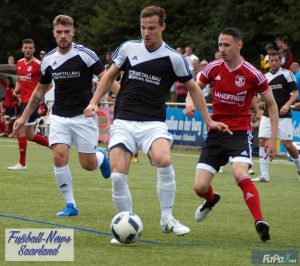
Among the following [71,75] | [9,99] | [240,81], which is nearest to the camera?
[240,81]

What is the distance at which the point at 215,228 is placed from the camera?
1137cm

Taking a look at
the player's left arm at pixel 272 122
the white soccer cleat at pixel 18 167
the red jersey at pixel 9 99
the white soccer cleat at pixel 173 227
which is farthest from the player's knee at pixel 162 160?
the red jersey at pixel 9 99

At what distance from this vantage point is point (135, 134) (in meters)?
10.2

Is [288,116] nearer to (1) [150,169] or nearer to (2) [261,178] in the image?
(2) [261,178]

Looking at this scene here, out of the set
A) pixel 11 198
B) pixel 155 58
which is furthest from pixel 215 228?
pixel 11 198

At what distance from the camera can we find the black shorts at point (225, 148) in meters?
11.0

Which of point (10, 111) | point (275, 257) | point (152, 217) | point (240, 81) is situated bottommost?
point (10, 111)

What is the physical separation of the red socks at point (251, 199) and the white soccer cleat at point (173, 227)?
0.73 metres

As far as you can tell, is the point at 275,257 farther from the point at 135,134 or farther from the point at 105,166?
the point at 105,166

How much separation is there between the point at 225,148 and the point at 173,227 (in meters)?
1.22

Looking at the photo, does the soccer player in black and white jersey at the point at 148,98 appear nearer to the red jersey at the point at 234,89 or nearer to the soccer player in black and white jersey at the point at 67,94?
the red jersey at the point at 234,89

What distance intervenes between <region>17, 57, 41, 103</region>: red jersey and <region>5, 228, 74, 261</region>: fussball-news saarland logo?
404 inches

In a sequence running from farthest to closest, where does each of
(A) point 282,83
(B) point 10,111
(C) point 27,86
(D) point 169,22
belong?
(D) point 169,22
(B) point 10,111
(C) point 27,86
(A) point 282,83

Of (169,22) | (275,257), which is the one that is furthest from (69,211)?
(169,22)
